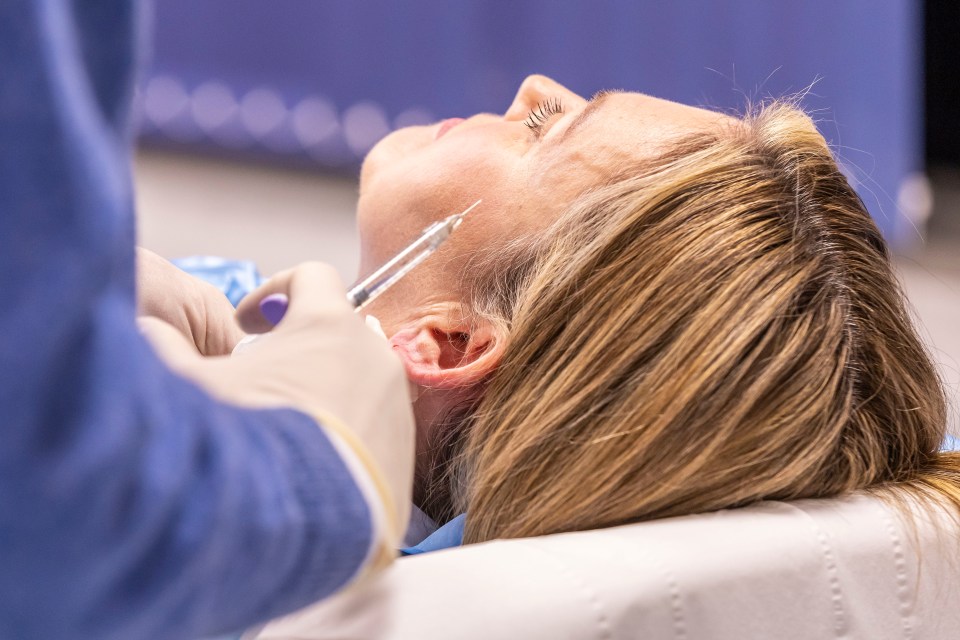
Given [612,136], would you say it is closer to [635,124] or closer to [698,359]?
[635,124]

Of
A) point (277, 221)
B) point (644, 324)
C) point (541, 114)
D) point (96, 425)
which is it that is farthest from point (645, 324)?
point (277, 221)

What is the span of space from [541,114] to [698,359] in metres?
0.39

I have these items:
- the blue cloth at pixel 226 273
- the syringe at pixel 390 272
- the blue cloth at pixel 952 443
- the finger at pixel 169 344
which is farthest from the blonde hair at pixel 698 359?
the blue cloth at pixel 226 273

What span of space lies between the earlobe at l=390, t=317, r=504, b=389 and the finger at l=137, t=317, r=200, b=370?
39 cm

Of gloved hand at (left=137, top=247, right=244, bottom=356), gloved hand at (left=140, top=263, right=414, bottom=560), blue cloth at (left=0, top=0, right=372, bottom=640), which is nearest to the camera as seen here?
blue cloth at (left=0, top=0, right=372, bottom=640)

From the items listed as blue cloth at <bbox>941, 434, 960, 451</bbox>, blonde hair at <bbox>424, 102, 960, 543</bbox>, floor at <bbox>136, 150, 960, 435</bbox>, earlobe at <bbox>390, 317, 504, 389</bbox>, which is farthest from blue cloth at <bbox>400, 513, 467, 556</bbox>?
floor at <bbox>136, 150, 960, 435</bbox>

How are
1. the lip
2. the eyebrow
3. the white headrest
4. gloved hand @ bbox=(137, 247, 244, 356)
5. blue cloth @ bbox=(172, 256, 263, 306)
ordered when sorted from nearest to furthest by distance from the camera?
1. the white headrest
2. gloved hand @ bbox=(137, 247, 244, 356)
3. the eyebrow
4. the lip
5. blue cloth @ bbox=(172, 256, 263, 306)

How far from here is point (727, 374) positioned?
820 millimetres

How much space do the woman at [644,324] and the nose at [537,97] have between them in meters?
0.01

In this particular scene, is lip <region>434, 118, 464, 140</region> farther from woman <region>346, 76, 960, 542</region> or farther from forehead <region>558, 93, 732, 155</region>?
forehead <region>558, 93, 732, 155</region>

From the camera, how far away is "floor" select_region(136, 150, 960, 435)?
2408 millimetres

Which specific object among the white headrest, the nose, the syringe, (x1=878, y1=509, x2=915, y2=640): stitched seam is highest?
the nose

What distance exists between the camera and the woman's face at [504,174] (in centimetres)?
99

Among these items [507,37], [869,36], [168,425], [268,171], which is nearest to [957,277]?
[869,36]
